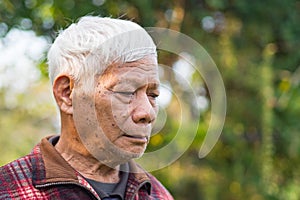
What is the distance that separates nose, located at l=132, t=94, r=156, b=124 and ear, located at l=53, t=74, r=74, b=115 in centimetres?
16

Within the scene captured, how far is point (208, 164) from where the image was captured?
483 cm

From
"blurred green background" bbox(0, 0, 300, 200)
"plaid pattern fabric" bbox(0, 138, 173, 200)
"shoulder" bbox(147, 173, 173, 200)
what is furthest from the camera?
"blurred green background" bbox(0, 0, 300, 200)

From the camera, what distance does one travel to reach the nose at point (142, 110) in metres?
1.62

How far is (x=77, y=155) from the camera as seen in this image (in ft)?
5.55

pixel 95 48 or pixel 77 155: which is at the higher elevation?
pixel 95 48

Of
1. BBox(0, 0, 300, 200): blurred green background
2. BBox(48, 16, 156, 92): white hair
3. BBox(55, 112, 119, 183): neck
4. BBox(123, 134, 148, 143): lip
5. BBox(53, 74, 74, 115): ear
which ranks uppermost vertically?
BBox(48, 16, 156, 92): white hair

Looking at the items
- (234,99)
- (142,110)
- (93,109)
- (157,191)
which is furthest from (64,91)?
(234,99)

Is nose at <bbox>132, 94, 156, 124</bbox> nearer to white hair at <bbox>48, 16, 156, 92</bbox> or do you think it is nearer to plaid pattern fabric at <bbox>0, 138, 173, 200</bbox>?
white hair at <bbox>48, 16, 156, 92</bbox>

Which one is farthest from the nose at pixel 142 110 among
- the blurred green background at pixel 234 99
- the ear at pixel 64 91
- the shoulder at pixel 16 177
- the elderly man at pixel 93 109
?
the blurred green background at pixel 234 99

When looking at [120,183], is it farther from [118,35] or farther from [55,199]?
[118,35]

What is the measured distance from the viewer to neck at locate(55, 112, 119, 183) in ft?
5.53

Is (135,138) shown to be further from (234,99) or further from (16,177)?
(234,99)

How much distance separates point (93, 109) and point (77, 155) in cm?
14

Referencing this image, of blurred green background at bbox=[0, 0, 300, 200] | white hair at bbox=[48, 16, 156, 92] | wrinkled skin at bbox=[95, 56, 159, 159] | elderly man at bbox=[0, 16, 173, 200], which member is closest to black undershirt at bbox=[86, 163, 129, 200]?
elderly man at bbox=[0, 16, 173, 200]
